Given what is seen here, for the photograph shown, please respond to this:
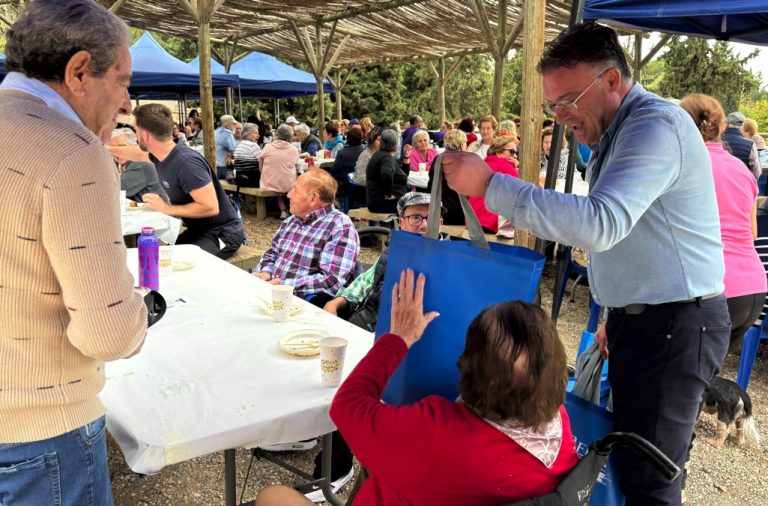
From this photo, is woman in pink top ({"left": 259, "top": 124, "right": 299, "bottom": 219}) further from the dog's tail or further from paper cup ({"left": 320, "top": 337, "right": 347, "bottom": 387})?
paper cup ({"left": 320, "top": 337, "right": 347, "bottom": 387})

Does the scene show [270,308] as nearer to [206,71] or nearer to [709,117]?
[709,117]

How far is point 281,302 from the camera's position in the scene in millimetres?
2178

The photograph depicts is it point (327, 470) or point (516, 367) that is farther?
point (327, 470)

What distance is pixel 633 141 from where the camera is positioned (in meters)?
1.34

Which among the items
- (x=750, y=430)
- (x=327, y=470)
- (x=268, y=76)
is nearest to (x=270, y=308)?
(x=327, y=470)

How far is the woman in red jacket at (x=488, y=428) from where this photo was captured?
42.8 inches

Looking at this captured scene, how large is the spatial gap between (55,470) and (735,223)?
269 centimetres

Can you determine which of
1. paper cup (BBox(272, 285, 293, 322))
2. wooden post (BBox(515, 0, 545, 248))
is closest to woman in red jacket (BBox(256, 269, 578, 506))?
paper cup (BBox(272, 285, 293, 322))

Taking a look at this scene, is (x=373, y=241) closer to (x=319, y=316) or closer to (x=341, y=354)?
(x=319, y=316)

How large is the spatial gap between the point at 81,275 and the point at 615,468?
1419mm

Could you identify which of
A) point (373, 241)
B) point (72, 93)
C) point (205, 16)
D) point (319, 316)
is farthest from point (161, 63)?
point (72, 93)

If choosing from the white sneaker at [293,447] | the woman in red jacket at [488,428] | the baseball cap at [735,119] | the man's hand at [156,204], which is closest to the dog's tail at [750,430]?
the white sneaker at [293,447]

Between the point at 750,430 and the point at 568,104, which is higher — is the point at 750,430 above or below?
below

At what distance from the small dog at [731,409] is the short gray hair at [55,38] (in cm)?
286
